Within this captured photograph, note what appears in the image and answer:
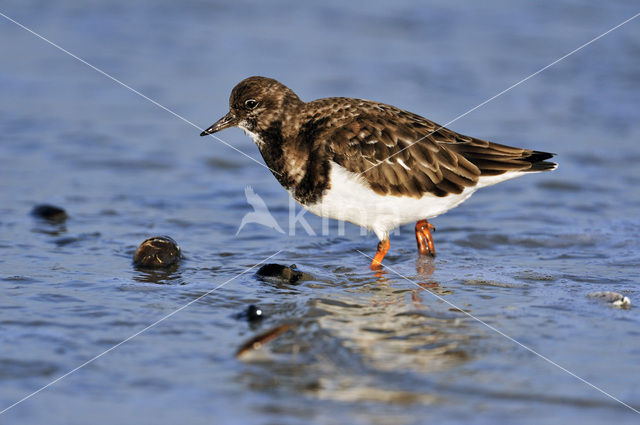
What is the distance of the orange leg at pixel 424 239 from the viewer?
20.3ft

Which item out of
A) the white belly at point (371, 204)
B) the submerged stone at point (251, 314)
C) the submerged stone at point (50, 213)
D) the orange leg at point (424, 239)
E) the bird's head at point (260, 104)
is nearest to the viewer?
the submerged stone at point (251, 314)

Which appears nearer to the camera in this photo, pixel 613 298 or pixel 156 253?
pixel 613 298

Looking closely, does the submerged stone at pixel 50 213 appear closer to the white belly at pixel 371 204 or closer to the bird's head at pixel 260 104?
the bird's head at pixel 260 104

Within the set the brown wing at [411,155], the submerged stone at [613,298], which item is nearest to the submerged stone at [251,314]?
the brown wing at [411,155]

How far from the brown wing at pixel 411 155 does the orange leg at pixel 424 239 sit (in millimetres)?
533

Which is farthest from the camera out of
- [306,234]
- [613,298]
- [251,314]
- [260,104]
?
[306,234]

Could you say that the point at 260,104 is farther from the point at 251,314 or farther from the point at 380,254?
the point at 251,314

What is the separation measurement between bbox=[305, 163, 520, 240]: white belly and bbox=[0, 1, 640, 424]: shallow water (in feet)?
1.37

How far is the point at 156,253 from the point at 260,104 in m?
1.38

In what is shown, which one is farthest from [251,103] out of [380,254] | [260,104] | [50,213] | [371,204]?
[50,213]

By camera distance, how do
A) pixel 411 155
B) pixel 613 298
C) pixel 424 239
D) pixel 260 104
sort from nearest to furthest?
pixel 613 298, pixel 411 155, pixel 260 104, pixel 424 239

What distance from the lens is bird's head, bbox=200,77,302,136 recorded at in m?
5.86

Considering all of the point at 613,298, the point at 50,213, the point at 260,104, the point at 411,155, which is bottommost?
the point at 613,298

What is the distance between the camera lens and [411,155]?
5703 millimetres
